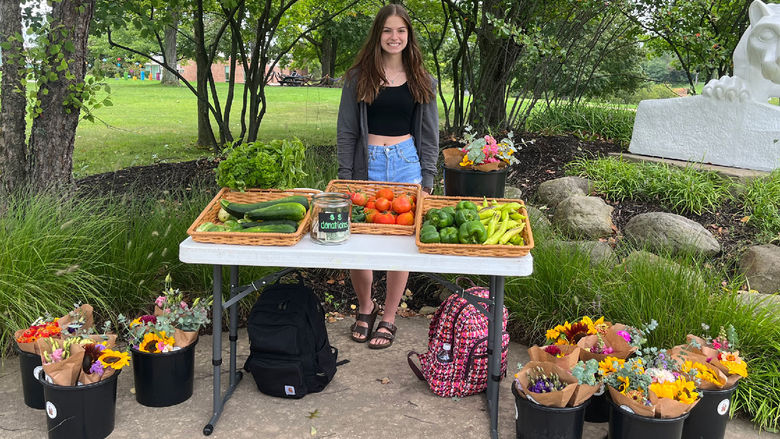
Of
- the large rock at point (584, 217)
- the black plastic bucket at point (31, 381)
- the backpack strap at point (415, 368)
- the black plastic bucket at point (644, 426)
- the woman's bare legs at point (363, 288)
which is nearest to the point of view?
the black plastic bucket at point (644, 426)

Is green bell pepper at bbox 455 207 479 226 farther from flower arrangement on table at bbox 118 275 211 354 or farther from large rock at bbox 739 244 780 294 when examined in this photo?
large rock at bbox 739 244 780 294

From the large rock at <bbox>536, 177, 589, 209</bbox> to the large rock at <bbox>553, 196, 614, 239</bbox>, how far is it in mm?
344

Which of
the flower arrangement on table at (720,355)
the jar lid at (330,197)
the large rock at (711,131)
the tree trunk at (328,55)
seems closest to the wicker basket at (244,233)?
the jar lid at (330,197)

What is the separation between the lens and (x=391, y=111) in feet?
12.3

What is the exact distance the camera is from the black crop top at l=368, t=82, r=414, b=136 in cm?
370

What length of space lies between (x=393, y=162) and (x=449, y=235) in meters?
1.17

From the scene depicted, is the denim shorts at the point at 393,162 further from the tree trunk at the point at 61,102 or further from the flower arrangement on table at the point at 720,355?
the tree trunk at the point at 61,102

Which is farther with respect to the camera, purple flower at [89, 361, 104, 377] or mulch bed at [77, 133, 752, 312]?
mulch bed at [77, 133, 752, 312]

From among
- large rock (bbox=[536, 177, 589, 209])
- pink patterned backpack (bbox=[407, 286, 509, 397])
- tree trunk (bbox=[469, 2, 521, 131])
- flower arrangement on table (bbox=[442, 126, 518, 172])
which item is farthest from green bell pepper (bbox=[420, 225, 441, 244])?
tree trunk (bbox=[469, 2, 521, 131])

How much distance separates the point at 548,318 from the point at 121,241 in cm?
280

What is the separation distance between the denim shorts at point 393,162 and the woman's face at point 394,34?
57 centimetres

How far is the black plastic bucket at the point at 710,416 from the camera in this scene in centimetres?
278

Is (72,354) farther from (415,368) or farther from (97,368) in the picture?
(415,368)

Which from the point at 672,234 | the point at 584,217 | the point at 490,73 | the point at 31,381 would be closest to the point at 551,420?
the point at 31,381
